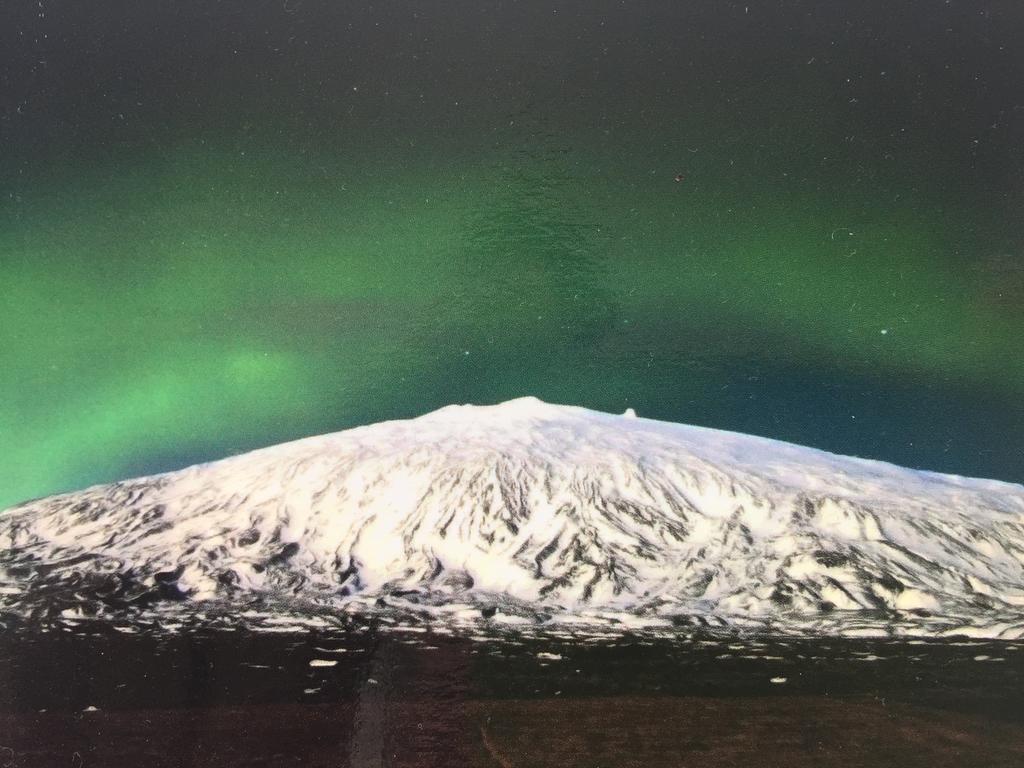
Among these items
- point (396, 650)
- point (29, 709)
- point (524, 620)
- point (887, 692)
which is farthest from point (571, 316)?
point (29, 709)

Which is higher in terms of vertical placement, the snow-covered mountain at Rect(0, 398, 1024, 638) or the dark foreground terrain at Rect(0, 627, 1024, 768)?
the snow-covered mountain at Rect(0, 398, 1024, 638)

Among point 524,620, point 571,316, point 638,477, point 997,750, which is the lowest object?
point 997,750

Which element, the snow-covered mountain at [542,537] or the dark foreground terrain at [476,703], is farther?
the snow-covered mountain at [542,537]

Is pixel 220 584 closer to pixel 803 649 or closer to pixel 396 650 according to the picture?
pixel 396 650

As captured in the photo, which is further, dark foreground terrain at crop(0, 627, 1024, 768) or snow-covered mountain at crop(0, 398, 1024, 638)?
snow-covered mountain at crop(0, 398, 1024, 638)

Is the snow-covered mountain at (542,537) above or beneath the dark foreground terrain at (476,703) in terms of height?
above
